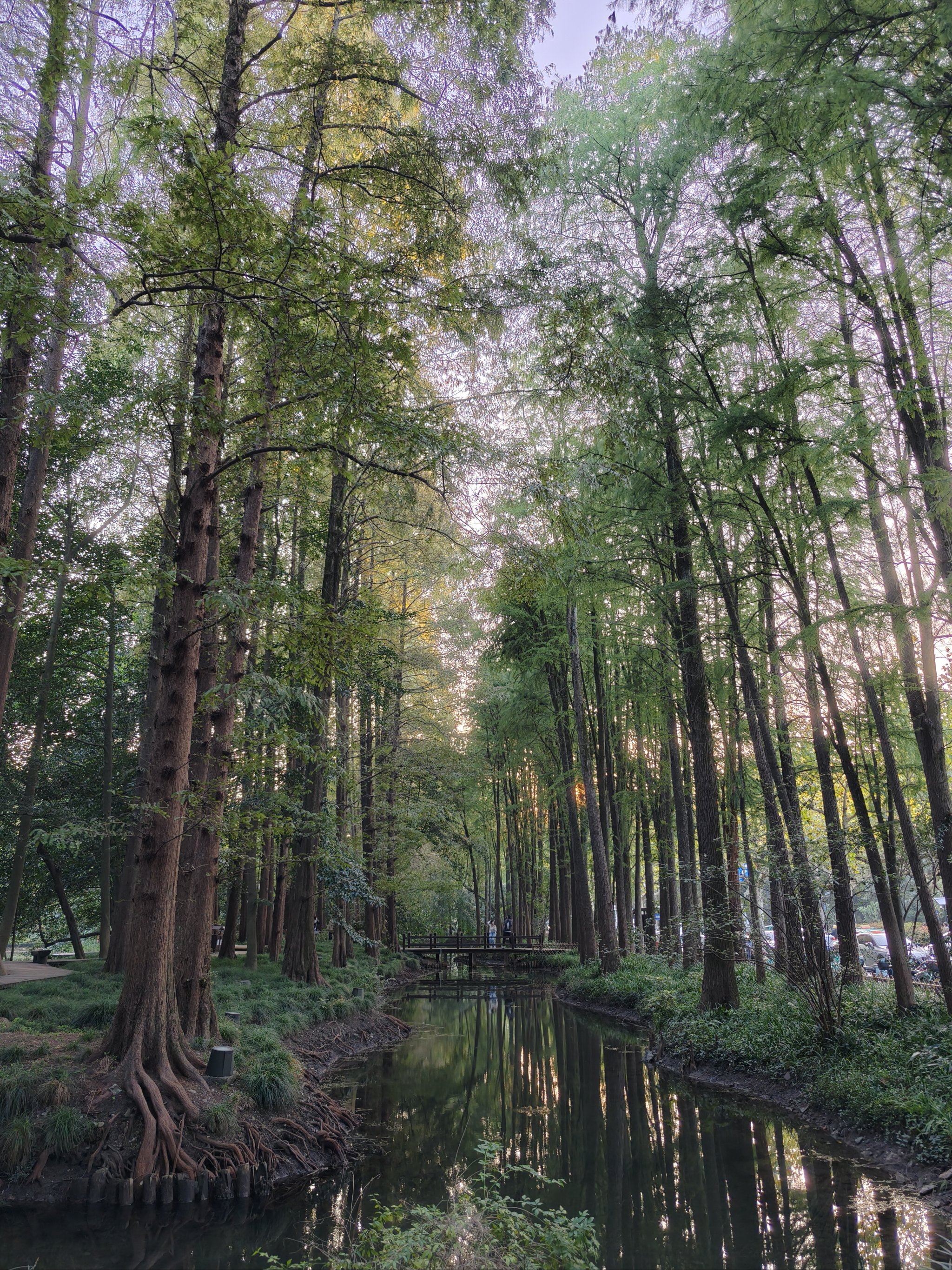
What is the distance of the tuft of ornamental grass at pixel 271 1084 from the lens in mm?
7551

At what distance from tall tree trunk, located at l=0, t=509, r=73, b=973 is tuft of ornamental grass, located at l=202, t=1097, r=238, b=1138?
7.07 m

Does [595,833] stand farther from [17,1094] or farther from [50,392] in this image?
[50,392]

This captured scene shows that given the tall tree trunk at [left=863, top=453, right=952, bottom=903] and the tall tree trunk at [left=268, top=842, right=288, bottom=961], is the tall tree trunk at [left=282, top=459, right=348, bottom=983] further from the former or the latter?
the tall tree trunk at [left=863, top=453, right=952, bottom=903]

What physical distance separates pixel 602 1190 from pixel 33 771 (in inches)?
439

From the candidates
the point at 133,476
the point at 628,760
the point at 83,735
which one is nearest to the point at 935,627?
the point at 133,476

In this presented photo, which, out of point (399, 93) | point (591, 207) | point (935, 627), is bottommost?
point (935, 627)

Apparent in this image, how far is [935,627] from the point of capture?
850cm

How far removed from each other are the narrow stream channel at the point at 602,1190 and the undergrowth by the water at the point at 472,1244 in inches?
53.0

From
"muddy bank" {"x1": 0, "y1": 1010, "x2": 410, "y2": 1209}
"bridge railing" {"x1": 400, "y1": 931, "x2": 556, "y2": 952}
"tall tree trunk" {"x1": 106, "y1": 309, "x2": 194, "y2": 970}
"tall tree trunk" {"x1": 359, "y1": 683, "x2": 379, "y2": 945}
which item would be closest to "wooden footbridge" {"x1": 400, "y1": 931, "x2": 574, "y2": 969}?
"bridge railing" {"x1": 400, "y1": 931, "x2": 556, "y2": 952}

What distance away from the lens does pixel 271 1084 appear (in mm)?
7680

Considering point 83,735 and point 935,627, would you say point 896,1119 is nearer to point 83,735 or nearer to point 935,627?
point 935,627

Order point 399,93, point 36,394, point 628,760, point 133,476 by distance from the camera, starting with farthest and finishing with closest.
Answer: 1. point 628,760
2. point 133,476
3. point 399,93
4. point 36,394

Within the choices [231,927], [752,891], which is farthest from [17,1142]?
[231,927]

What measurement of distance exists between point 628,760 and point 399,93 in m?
17.3
